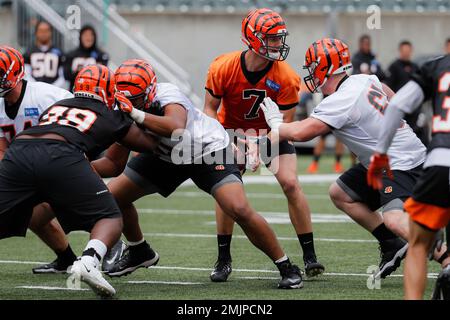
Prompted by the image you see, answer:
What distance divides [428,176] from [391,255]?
5.90 feet

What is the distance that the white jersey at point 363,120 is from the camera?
20.6 feet

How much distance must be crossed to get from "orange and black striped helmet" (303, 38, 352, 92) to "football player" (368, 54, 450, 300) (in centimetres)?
157

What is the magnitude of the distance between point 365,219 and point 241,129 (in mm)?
1283

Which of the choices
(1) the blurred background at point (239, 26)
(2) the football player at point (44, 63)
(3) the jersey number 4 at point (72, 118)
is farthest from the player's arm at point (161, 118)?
(1) the blurred background at point (239, 26)

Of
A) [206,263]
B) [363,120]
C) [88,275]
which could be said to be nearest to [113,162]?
[88,275]

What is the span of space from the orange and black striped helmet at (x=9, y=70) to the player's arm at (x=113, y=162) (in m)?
0.75

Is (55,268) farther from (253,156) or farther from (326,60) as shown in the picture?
(326,60)

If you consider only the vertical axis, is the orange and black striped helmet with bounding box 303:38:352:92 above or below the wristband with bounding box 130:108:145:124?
above

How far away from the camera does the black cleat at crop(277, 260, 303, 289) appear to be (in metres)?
6.40

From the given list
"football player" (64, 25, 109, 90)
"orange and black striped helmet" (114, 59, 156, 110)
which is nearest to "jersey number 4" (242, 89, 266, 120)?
"orange and black striped helmet" (114, 59, 156, 110)

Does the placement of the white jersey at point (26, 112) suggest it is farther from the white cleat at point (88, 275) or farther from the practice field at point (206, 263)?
the white cleat at point (88, 275)

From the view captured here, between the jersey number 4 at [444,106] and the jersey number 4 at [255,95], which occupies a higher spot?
the jersey number 4 at [444,106]

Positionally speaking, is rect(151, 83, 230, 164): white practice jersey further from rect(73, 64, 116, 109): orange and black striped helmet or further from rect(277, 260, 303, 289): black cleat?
rect(277, 260, 303, 289): black cleat

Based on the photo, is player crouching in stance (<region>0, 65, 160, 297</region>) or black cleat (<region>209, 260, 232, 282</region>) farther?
black cleat (<region>209, 260, 232, 282</region>)
